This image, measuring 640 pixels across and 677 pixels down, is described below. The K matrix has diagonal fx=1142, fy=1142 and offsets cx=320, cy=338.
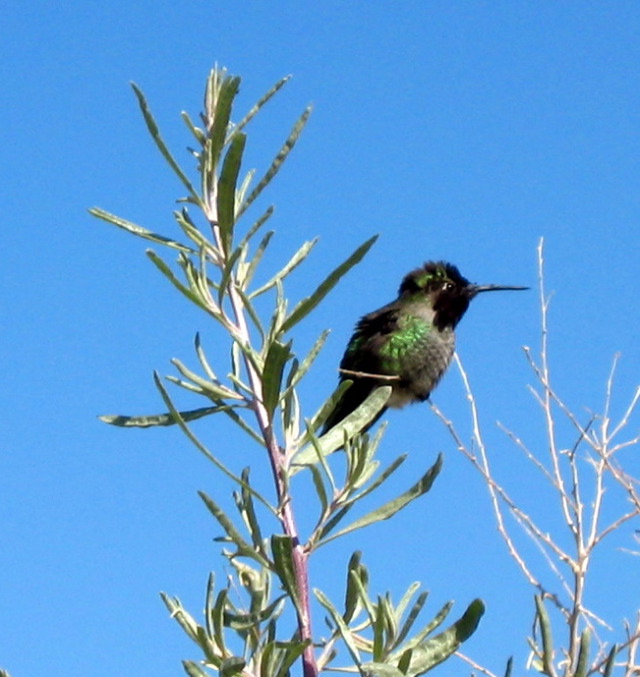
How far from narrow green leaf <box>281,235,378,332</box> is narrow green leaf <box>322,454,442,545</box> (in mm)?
303

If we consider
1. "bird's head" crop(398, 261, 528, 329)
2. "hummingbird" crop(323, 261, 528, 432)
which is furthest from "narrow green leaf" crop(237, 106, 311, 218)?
"bird's head" crop(398, 261, 528, 329)

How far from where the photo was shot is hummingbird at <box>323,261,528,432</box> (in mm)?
6242

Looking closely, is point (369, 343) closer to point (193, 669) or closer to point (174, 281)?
point (174, 281)

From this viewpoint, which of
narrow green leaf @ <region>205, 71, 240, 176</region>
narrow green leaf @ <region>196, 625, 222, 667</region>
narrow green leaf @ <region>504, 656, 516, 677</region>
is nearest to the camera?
narrow green leaf @ <region>504, 656, 516, 677</region>

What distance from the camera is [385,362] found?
621 cm

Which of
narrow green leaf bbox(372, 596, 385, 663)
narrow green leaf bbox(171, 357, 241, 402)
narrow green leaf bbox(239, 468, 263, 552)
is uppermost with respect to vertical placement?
narrow green leaf bbox(171, 357, 241, 402)

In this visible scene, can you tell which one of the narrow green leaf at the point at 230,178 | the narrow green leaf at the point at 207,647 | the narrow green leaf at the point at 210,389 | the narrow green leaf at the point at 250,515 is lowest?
the narrow green leaf at the point at 207,647

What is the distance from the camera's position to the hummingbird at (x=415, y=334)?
6242mm

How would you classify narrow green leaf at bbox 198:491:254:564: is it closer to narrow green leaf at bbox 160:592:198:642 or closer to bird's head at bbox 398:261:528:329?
narrow green leaf at bbox 160:592:198:642

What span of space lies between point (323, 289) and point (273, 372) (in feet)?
0.63

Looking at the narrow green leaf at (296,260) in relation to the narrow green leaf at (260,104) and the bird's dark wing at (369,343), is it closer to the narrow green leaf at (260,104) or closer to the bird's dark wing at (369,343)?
the narrow green leaf at (260,104)

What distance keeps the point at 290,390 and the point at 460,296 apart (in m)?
5.13

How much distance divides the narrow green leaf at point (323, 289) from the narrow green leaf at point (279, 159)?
23 centimetres

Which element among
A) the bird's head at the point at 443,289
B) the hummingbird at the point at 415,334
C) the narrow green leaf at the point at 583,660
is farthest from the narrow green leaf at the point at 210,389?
the bird's head at the point at 443,289
